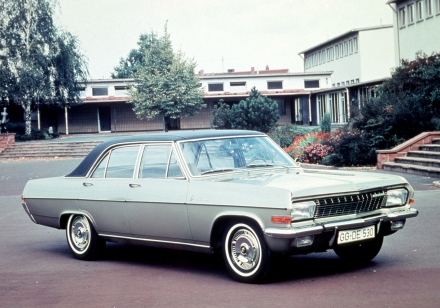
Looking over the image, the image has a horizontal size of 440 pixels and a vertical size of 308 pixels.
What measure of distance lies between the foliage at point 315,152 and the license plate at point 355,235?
63.4ft

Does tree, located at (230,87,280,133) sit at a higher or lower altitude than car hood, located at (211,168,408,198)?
higher

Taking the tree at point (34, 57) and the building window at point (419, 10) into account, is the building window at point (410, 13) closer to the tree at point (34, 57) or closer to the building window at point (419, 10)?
the building window at point (419, 10)

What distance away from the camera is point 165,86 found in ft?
208

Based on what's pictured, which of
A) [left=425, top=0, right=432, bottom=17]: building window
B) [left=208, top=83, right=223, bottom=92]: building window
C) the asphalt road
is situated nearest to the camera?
the asphalt road

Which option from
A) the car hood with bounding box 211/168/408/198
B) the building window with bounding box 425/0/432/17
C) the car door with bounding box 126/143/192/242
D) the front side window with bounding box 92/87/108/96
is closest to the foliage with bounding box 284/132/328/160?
the car door with bounding box 126/143/192/242

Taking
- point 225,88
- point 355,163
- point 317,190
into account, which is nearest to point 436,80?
point 355,163

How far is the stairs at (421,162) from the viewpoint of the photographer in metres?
19.6

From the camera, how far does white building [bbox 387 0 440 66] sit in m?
45.5

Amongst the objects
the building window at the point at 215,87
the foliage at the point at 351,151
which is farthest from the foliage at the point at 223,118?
the building window at the point at 215,87

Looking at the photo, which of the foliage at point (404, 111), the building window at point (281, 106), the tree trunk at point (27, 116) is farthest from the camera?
the building window at point (281, 106)

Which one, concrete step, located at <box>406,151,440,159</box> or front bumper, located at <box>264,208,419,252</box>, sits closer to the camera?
front bumper, located at <box>264,208,419,252</box>

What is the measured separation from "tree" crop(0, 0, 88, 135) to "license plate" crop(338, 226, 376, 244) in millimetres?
51194

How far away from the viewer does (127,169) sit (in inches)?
344

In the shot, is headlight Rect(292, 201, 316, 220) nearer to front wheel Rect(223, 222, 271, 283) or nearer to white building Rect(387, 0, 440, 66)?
front wheel Rect(223, 222, 271, 283)
